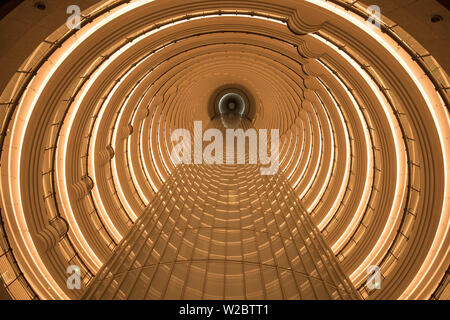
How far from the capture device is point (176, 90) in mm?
24391

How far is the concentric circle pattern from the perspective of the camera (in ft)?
35.2

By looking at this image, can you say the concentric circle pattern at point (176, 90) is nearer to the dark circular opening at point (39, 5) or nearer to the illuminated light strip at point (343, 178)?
the illuminated light strip at point (343, 178)

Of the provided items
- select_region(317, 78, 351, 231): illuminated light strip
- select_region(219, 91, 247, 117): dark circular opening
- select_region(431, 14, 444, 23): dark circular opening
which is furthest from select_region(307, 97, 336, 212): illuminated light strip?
select_region(219, 91, 247, 117): dark circular opening

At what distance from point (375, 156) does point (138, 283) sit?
12997mm

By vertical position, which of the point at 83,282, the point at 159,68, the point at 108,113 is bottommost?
the point at 83,282

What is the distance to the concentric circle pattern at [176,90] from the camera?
35.2 ft

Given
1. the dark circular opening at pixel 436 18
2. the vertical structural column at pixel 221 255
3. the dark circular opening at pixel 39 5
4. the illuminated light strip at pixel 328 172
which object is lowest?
the vertical structural column at pixel 221 255

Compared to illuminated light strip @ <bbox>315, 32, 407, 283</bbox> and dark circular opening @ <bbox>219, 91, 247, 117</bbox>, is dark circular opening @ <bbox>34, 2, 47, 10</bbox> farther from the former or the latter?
dark circular opening @ <bbox>219, 91, 247, 117</bbox>

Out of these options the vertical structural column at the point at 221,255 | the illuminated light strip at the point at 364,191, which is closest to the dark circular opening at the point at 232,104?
the vertical structural column at the point at 221,255

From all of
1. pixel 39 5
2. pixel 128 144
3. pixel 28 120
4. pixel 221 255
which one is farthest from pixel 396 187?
pixel 128 144

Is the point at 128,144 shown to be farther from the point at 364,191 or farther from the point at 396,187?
the point at 396,187

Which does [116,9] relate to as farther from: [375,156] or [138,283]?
[375,156]

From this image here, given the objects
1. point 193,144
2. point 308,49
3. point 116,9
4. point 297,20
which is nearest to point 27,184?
point 116,9

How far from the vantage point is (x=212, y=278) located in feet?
32.0
